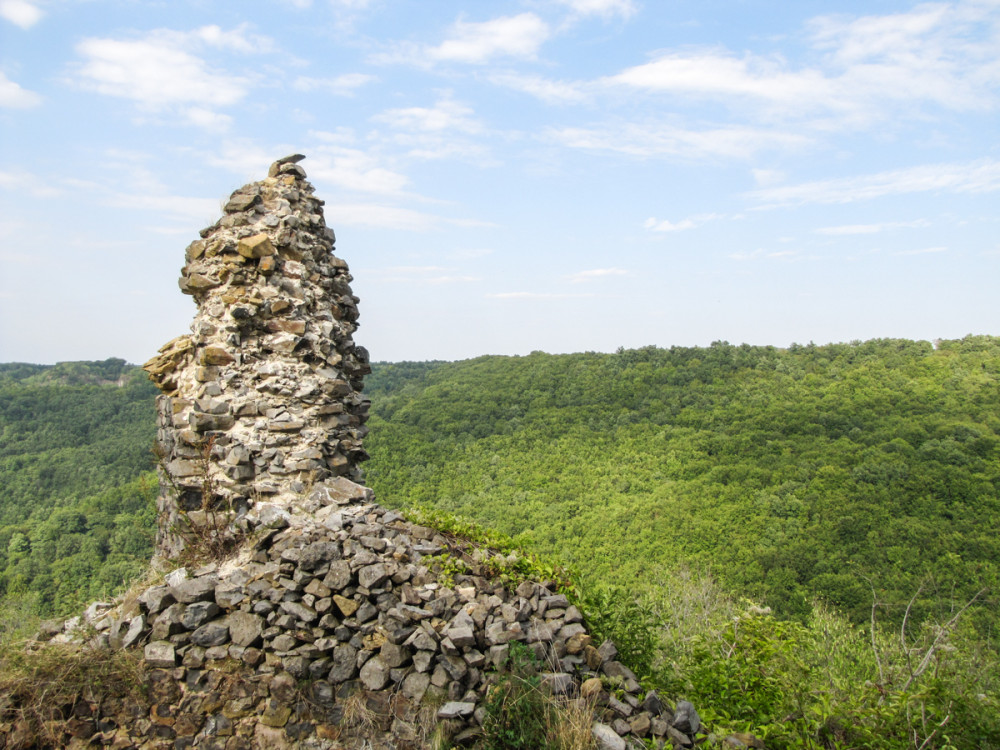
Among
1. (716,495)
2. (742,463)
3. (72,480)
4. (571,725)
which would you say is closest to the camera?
(571,725)

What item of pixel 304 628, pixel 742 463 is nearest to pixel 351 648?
pixel 304 628

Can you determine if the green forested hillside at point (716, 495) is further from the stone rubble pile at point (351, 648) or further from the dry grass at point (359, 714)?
the dry grass at point (359, 714)

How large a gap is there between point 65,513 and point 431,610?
A: 2796 centimetres

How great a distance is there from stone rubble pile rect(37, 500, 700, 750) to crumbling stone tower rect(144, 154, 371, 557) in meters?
0.96

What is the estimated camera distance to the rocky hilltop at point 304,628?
131 inches

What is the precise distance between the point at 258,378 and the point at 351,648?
2.80 metres

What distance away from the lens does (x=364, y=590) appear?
3754 millimetres

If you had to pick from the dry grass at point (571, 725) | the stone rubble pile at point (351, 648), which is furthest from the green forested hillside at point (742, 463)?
the dry grass at point (571, 725)

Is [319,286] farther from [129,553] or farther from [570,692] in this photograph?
[129,553]

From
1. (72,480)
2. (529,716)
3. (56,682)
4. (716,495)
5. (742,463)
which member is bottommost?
(716,495)

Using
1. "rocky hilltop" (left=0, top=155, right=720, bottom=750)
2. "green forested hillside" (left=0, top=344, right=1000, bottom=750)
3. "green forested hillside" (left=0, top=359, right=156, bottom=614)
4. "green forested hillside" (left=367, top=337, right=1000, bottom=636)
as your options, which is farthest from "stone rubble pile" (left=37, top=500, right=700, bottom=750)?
"green forested hillside" (left=367, top=337, right=1000, bottom=636)

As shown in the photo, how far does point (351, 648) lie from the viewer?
3639 millimetres

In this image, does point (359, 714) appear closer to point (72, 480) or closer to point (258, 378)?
point (258, 378)

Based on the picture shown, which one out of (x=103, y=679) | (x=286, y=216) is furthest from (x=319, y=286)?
(x=103, y=679)
